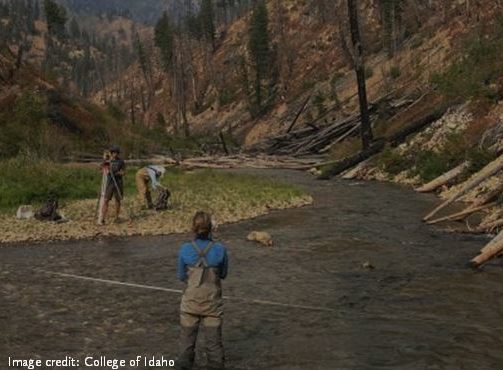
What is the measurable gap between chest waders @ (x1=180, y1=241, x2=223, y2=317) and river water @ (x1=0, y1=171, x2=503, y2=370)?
2.48 ft

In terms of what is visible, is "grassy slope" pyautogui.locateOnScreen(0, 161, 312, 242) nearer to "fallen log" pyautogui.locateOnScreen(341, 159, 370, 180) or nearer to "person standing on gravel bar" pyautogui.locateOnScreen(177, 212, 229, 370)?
"fallen log" pyautogui.locateOnScreen(341, 159, 370, 180)

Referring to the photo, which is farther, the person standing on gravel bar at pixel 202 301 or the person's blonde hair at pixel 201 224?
the person's blonde hair at pixel 201 224

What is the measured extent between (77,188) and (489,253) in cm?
1500

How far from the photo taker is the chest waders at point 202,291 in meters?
6.98

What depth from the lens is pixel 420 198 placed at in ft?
68.1

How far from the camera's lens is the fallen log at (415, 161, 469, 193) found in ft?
71.4

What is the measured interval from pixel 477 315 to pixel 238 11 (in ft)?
439

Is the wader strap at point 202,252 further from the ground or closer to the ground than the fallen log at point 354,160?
closer to the ground

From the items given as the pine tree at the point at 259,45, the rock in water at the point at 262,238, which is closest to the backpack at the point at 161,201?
the rock in water at the point at 262,238

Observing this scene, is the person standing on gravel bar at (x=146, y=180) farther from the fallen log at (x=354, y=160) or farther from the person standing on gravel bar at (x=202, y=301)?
the fallen log at (x=354, y=160)

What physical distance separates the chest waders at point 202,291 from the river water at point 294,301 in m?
0.76

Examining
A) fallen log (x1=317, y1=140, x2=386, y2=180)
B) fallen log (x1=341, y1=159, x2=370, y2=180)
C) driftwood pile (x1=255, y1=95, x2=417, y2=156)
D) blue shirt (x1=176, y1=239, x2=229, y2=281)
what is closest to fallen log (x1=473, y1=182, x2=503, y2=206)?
blue shirt (x1=176, y1=239, x2=229, y2=281)

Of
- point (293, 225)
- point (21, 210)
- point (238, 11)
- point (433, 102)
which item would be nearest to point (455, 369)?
point (293, 225)

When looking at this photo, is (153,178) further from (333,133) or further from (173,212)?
(333,133)
